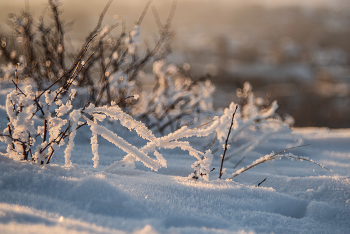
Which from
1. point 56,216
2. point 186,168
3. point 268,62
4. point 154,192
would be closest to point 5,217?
point 56,216

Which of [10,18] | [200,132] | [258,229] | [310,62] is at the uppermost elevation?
[310,62]

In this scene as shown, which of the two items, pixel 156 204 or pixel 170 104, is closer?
pixel 156 204

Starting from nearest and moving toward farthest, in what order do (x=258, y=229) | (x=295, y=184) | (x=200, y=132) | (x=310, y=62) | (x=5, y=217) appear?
1. (x=5, y=217)
2. (x=258, y=229)
3. (x=200, y=132)
4. (x=295, y=184)
5. (x=310, y=62)

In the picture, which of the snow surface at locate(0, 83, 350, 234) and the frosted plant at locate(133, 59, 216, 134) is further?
the frosted plant at locate(133, 59, 216, 134)

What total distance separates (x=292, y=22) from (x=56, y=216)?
3011 cm

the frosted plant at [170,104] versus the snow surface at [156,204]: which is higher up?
the frosted plant at [170,104]

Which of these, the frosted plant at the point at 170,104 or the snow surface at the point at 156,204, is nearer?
the snow surface at the point at 156,204

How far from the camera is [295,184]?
49.0 inches

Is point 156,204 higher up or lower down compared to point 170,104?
lower down

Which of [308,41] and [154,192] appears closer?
[154,192]

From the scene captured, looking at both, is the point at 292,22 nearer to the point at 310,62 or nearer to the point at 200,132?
the point at 310,62

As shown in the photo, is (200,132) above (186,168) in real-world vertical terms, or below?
above

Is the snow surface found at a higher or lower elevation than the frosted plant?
lower

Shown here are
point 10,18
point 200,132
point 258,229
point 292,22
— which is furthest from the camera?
point 292,22
